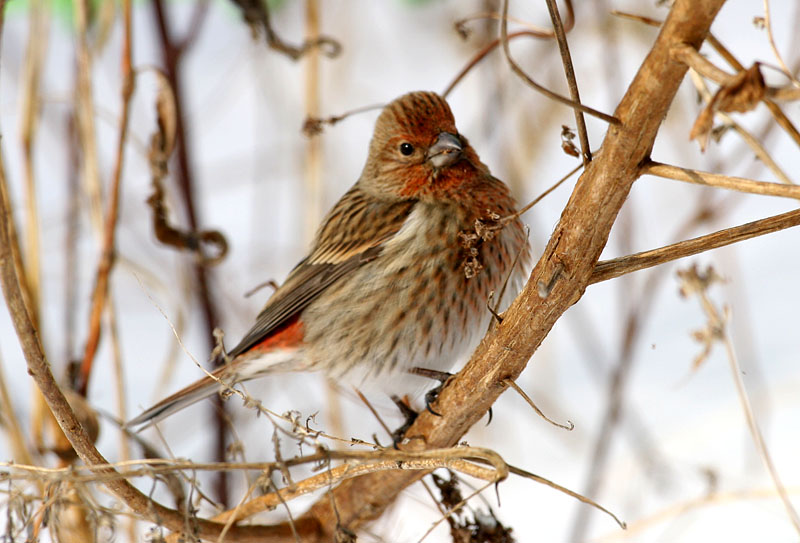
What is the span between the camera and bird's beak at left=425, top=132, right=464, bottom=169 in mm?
3023

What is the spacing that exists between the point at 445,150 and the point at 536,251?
1.90m

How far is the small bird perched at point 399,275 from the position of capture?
294cm

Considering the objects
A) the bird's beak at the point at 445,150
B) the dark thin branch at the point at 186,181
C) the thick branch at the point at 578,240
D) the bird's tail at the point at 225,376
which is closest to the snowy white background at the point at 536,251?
the dark thin branch at the point at 186,181

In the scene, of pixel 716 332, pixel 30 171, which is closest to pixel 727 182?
pixel 716 332

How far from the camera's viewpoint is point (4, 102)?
4.79 metres

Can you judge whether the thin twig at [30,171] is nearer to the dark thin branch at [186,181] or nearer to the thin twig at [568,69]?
the dark thin branch at [186,181]

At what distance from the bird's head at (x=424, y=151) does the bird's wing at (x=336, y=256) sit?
0.31 ft

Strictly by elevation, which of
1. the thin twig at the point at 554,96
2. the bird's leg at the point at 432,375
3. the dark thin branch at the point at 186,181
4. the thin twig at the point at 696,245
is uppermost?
the dark thin branch at the point at 186,181

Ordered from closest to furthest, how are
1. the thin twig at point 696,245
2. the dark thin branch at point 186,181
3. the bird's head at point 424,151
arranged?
the thin twig at point 696,245, the bird's head at point 424,151, the dark thin branch at point 186,181

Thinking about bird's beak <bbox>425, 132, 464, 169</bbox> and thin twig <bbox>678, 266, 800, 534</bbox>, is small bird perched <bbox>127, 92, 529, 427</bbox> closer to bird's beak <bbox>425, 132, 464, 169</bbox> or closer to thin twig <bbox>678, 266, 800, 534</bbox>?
bird's beak <bbox>425, 132, 464, 169</bbox>

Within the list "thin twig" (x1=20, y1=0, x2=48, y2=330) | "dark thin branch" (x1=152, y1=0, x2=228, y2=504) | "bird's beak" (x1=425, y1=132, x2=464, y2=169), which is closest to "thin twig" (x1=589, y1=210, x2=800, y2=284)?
"bird's beak" (x1=425, y1=132, x2=464, y2=169)

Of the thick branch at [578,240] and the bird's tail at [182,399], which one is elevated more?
the bird's tail at [182,399]

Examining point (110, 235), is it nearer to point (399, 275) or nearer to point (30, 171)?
point (30, 171)

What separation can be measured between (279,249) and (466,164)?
266 cm
